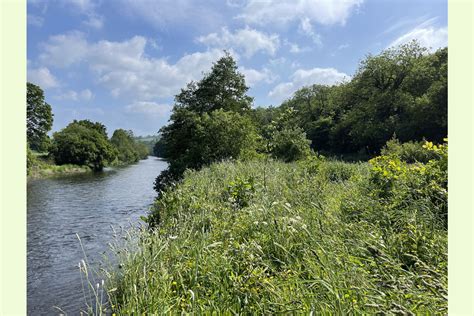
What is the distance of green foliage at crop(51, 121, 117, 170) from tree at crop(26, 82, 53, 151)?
174 inches

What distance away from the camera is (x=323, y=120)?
182 feet

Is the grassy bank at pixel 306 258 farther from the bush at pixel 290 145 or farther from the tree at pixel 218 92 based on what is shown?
the tree at pixel 218 92

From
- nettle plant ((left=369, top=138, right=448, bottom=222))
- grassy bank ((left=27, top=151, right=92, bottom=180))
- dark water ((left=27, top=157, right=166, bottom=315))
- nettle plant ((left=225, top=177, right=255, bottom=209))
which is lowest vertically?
dark water ((left=27, top=157, right=166, bottom=315))

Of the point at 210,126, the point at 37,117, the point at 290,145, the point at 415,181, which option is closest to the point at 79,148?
the point at 37,117

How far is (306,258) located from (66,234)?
1434 centimetres

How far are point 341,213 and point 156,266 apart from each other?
3.41m

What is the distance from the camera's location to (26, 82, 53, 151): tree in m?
57.5

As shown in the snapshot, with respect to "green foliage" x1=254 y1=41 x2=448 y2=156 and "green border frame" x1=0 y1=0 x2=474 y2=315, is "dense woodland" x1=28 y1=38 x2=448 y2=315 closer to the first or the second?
"green border frame" x1=0 y1=0 x2=474 y2=315

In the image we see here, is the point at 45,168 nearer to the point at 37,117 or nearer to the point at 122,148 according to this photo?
the point at 37,117

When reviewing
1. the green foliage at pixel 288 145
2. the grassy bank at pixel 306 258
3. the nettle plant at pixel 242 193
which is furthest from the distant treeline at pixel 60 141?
the grassy bank at pixel 306 258
